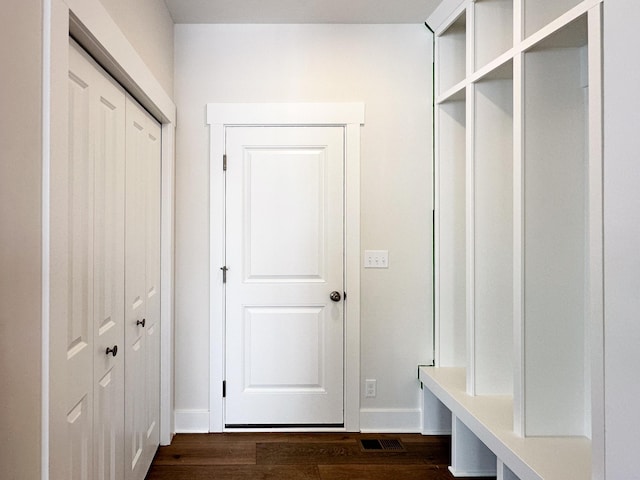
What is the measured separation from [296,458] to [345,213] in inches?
56.6

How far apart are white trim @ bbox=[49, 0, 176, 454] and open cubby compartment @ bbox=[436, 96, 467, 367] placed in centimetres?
160

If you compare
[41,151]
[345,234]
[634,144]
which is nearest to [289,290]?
[345,234]

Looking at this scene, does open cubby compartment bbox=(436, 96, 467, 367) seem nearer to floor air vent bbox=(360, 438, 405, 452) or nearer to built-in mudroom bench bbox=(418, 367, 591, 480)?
built-in mudroom bench bbox=(418, 367, 591, 480)

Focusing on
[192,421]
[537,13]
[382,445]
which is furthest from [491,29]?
[192,421]

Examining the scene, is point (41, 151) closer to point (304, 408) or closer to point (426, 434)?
point (304, 408)

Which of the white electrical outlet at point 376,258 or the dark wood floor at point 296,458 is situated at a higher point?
the white electrical outlet at point 376,258

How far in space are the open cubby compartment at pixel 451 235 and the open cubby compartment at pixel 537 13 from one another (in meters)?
0.84

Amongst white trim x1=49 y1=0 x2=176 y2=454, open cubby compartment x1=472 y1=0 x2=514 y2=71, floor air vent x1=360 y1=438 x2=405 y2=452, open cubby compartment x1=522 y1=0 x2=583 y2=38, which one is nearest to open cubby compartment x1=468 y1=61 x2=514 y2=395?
open cubby compartment x1=472 y1=0 x2=514 y2=71

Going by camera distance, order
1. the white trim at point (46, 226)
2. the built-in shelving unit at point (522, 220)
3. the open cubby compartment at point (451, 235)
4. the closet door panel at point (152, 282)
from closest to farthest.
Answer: the white trim at point (46, 226) → the built-in shelving unit at point (522, 220) → the closet door panel at point (152, 282) → the open cubby compartment at point (451, 235)

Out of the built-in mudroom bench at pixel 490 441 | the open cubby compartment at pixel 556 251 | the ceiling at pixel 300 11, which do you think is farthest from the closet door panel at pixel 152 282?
the open cubby compartment at pixel 556 251

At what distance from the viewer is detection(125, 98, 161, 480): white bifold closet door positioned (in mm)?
1934

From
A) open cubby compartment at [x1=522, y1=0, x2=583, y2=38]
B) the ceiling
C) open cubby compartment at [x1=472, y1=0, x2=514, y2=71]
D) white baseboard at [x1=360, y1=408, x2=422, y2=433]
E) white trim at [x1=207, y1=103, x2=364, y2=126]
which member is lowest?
white baseboard at [x1=360, y1=408, x2=422, y2=433]

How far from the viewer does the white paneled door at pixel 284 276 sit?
105 inches

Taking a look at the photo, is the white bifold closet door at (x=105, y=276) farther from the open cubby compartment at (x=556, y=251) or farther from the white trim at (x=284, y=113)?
the open cubby compartment at (x=556, y=251)
